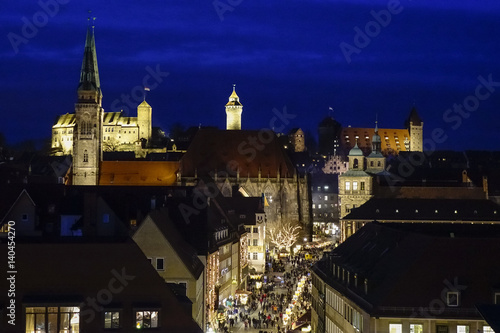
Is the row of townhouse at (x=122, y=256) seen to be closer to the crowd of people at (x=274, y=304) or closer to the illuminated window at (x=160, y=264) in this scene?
the illuminated window at (x=160, y=264)

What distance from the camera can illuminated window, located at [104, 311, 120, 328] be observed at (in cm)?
4128

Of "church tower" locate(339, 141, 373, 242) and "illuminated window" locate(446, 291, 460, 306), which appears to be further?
"church tower" locate(339, 141, 373, 242)

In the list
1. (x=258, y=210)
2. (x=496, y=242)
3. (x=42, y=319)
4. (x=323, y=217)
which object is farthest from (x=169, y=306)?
(x=323, y=217)

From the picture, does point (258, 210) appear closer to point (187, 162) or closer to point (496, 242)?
point (187, 162)

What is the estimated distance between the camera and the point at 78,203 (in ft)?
235

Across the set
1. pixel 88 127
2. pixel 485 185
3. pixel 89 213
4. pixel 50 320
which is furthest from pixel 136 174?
pixel 50 320

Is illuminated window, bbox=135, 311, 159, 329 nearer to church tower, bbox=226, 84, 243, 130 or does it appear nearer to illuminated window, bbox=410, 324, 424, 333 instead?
illuminated window, bbox=410, 324, 424, 333

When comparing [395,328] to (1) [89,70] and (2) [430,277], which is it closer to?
(2) [430,277]

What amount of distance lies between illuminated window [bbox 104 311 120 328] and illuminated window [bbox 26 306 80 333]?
1.13 meters

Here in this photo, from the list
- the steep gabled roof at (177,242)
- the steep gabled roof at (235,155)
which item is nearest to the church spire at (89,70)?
the steep gabled roof at (235,155)

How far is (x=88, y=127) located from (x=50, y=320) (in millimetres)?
102191

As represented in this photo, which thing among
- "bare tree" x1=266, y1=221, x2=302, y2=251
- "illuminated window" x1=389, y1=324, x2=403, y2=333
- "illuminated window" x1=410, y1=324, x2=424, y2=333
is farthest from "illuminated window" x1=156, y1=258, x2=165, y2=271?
"bare tree" x1=266, y1=221, x2=302, y2=251

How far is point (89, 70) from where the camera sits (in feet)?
472

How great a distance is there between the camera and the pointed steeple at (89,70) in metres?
142
